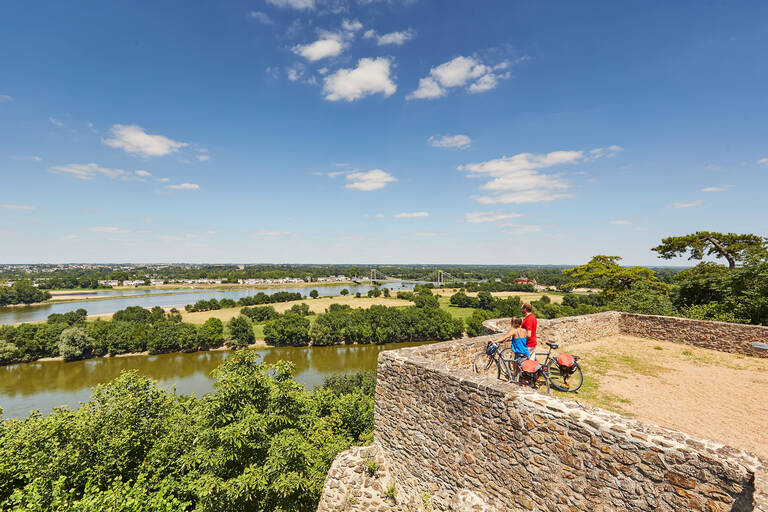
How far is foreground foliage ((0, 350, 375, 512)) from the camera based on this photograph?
23.3 ft

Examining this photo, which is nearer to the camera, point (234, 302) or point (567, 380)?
point (567, 380)

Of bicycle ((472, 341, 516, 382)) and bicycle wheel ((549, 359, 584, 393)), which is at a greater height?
bicycle ((472, 341, 516, 382))

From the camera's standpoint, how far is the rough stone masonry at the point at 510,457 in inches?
99.0

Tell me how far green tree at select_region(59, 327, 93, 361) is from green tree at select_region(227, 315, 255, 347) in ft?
54.3

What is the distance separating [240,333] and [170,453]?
3983 centimetres

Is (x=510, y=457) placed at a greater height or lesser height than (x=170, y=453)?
greater

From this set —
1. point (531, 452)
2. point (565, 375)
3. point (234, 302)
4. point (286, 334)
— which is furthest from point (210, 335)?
point (531, 452)

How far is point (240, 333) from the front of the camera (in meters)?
45.9

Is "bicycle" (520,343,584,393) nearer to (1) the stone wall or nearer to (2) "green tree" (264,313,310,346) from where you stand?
(1) the stone wall

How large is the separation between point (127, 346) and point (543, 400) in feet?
179

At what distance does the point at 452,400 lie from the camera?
416 cm

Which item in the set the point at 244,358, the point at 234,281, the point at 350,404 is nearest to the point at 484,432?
the point at 244,358

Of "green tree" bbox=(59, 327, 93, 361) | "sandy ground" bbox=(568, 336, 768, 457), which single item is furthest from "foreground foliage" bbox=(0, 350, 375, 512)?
"green tree" bbox=(59, 327, 93, 361)

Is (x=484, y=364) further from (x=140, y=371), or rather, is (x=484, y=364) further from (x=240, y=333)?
(x=240, y=333)
